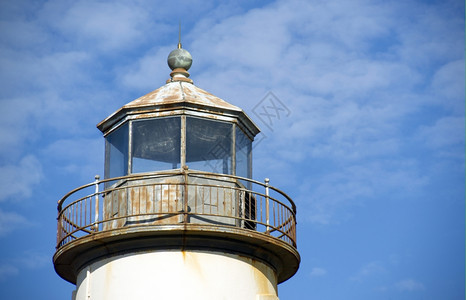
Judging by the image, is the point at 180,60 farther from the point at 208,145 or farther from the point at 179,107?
the point at 208,145

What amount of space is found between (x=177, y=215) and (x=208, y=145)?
5.52 ft

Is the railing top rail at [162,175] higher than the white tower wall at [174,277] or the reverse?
higher

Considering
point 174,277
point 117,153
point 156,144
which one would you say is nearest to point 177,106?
point 156,144

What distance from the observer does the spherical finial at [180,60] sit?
1997 centimetres

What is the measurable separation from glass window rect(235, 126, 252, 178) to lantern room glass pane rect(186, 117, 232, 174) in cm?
24

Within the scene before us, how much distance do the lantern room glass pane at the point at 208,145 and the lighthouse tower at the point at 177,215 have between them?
2 cm

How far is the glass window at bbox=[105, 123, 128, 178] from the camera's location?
18.5 metres

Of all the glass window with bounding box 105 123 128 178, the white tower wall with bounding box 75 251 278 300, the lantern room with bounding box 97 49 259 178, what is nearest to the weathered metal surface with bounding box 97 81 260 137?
the lantern room with bounding box 97 49 259 178

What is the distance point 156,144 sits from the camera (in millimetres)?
18406

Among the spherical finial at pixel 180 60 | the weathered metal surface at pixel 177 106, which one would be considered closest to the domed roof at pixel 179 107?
the weathered metal surface at pixel 177 106

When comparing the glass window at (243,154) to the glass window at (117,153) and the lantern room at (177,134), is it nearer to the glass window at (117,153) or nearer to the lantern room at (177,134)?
the lantern room at (177,134)

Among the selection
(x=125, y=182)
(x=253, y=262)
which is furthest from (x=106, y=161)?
(x=253, y=262)

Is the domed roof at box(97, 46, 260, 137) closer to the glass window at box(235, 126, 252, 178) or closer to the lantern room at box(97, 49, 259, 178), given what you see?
the lantern room at box(97, 49, 259, 178)

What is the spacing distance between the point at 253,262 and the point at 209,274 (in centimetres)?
99
